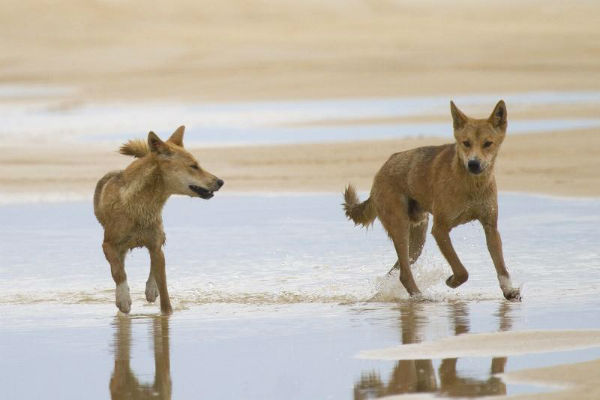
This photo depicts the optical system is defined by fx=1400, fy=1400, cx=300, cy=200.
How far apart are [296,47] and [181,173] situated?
119 ft

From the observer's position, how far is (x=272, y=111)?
32.7m

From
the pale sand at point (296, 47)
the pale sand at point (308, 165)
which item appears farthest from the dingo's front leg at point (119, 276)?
the pale sand at point (296, 47)

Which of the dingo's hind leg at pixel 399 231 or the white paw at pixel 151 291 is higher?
the dingo's hind leg at pixel 399 231

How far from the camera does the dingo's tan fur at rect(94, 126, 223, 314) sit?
1040 cm

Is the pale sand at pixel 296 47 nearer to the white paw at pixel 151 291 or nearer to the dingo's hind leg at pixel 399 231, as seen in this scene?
the dingo's hind leg at pixel 399 231

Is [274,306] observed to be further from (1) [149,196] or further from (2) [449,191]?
(2) [449,191]

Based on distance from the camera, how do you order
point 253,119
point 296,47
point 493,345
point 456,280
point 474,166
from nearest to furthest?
point 493,345
point 474,166
point 456,280
point 253,119
point 296,47

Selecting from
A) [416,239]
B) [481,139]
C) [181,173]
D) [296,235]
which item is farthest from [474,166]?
[296,235]

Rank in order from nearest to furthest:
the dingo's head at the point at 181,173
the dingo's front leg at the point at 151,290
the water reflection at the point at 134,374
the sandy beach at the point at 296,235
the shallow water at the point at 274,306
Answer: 1. the water reflection at the point at 134,374
2. the shallow water at the point at 274,306
3. the sandy beach at the point at 296,235
4. the dingo's head at the point at 181,173
5. the dingo's front leg at the point at 151,290

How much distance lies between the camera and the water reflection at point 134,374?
23.4ft

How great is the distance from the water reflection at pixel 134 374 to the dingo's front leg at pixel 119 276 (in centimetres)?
46

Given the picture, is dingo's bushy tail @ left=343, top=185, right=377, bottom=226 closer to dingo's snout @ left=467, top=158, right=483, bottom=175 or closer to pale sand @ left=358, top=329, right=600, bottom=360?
dingo's snout @ left=467, top=158, right=483, bottom=175

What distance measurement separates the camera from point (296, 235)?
13961 mm

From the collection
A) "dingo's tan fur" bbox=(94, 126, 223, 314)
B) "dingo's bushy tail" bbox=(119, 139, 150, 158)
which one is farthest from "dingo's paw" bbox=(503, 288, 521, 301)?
"dingo's bushy tail" bbox=(119, 139, 150, 158)
